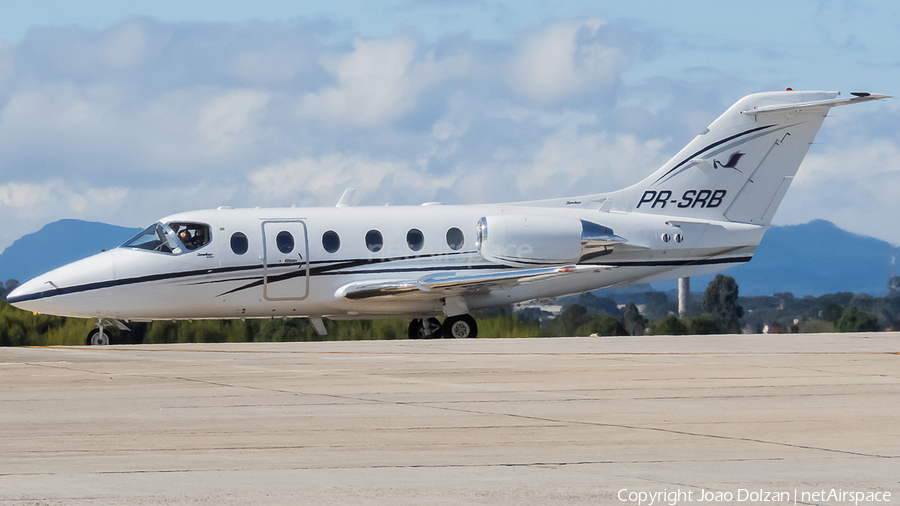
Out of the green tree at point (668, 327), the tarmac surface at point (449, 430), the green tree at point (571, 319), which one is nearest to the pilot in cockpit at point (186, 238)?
the tarmac surface at point (449, 430)

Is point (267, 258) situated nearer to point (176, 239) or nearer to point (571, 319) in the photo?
point (176, 239)

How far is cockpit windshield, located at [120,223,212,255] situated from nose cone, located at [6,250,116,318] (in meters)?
0.88

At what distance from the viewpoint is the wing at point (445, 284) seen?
21.3 m

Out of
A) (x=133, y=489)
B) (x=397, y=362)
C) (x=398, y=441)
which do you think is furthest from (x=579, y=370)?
(x=133, y=489)

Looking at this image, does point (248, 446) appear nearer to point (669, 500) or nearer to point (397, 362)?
point (669, 500)

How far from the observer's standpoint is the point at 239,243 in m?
21.3

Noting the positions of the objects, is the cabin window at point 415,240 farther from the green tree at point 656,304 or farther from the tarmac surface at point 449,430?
the tarmac surface at point 449,430

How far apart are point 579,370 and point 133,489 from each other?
24.5 feet

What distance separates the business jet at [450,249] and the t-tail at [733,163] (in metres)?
0.03

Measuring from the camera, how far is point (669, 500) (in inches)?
224

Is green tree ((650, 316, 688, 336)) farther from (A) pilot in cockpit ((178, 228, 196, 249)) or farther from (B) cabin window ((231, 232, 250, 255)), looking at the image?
(A) pilot in cockpit ((178, 228, 196, 249))

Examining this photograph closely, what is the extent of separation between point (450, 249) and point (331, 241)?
8.58ft

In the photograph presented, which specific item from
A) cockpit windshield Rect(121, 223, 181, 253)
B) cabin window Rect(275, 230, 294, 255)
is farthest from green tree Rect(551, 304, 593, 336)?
cockpit windshield Rect(121, 223, 181, 253)

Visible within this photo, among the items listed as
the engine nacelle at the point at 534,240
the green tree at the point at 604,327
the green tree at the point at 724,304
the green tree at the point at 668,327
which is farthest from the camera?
the green tree at the point at 724,304
